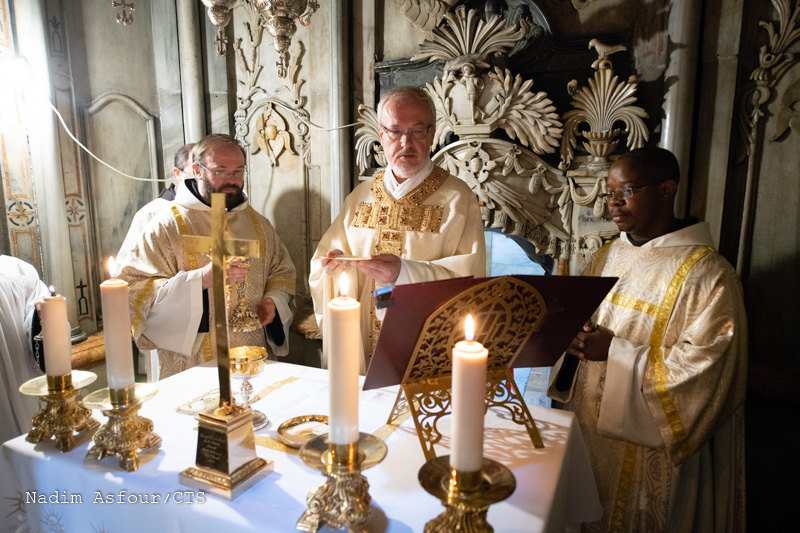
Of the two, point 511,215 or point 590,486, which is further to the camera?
point 511,215

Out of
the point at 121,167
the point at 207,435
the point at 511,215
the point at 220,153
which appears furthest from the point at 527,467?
the point at 121,167

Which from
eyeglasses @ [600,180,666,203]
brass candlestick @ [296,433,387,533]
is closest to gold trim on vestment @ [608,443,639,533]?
eyeglasses @ [600,180,666,203]

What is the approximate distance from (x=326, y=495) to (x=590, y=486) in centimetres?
106

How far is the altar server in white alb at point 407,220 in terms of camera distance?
2.66m

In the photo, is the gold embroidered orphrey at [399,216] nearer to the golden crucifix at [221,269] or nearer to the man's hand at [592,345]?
the man's hand at [592,345]

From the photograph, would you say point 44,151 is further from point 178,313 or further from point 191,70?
point 178,313

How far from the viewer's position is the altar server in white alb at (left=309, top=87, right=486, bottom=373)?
2664mm

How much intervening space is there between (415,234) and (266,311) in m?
1.11

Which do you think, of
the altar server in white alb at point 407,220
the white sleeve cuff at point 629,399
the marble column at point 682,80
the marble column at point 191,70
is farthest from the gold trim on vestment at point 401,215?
the marble column at point 191,70

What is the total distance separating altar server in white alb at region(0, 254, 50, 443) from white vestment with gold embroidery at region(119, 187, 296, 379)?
666 mm

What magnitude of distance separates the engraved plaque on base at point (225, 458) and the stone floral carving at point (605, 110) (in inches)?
106

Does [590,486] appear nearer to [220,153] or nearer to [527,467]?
[527,467]

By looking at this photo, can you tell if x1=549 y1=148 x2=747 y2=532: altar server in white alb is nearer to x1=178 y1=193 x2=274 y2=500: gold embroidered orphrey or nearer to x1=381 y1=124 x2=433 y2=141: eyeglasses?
x1=381 y1=124 x2=433 y2=141: eyeglasses

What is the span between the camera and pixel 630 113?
3143mm
